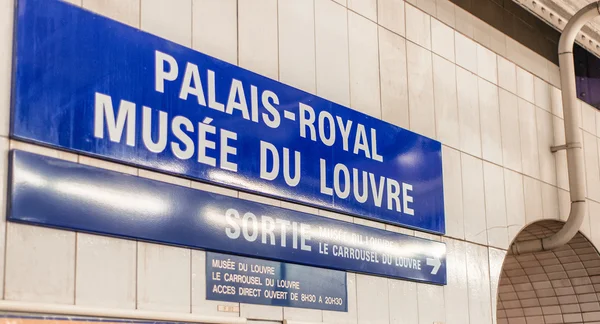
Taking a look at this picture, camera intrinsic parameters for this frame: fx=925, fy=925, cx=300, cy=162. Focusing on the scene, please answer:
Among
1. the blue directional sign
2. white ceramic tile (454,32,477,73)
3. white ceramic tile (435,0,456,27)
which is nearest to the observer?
the blue directional sign

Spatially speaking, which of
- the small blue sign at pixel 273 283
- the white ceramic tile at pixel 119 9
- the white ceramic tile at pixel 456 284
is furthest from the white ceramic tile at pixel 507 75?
the white ceramic tile at pixel 119 9

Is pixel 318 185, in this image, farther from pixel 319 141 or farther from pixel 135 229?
pixel 135 229

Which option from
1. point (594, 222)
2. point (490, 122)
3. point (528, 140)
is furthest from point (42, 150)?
point (594, 222)

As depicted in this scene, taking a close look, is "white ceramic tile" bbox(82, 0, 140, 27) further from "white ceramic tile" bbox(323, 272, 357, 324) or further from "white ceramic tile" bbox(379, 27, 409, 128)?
"white ceramic tile" bbox(379, 27, 409, 128)

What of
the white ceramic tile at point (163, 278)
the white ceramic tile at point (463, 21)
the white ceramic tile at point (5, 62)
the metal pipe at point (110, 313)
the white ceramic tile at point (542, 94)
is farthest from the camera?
the white ceramic tile at point (542, 94)

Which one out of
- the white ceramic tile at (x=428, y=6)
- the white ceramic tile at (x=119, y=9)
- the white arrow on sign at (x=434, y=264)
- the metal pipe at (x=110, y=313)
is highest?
the white ceramic tile at (x=428, y=6)

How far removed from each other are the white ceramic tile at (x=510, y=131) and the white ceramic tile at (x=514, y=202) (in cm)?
8

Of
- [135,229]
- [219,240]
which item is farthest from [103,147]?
[219,240]

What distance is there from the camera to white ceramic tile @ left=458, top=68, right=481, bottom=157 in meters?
7.03

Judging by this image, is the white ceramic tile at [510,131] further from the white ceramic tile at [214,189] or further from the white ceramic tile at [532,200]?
the white ceramic tile at [214,189]

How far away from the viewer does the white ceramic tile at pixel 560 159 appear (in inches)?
320

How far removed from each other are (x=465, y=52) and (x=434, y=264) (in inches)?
73.2

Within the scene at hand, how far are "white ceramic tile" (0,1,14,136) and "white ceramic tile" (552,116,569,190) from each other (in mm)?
5502

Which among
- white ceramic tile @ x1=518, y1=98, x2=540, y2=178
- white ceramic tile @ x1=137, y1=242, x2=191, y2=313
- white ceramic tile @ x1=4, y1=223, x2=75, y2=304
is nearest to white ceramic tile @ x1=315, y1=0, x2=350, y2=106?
white ceramic tile @ x1=137, y1=242, x2=191, y2=313
